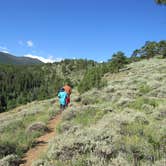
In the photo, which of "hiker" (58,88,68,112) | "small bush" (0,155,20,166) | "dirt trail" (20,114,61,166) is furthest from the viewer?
"hiker" (58,88,68,112)

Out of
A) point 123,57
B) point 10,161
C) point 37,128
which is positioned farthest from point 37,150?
point 123,57

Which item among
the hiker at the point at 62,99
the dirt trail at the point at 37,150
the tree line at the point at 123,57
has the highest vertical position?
the tree line at the point at 123,57

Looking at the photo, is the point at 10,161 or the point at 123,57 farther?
the point at 123,57

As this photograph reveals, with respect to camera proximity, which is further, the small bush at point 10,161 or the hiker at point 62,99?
the hiker at point 62,99

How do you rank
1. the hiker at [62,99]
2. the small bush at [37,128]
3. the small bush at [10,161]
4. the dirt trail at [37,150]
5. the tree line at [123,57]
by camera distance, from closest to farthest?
the small bush at [10,161] → the dirt trail at [37,150] → the small bush at [37,128] → the hiker at [62,99] → the tree line at [123,57]

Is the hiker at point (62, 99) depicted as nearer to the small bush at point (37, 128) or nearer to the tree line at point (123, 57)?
the small bush at point (37, 128)

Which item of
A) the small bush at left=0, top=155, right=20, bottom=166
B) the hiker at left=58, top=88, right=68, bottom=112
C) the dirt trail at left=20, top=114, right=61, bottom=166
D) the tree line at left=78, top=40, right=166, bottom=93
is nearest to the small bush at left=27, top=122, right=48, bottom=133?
the dirt trail at left=20, top=114, right=61, bottom=166

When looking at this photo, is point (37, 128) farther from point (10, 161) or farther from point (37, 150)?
point (10, 161)

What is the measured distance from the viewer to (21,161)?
827 cm

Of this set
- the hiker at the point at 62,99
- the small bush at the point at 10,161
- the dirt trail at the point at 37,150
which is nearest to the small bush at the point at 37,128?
the dirt trail at the point at 37,150

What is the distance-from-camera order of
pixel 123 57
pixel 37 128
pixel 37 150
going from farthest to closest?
pixel 123 57 < pixel 37 128 < pixel 37 150

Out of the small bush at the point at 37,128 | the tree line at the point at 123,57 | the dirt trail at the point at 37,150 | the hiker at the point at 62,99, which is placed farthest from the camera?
the tree line at the point at 123,57

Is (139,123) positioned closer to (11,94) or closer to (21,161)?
(21,161)

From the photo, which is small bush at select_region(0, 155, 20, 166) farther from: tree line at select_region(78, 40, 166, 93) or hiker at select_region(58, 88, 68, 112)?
tree line at select_region(78, 40, 166, 93)
